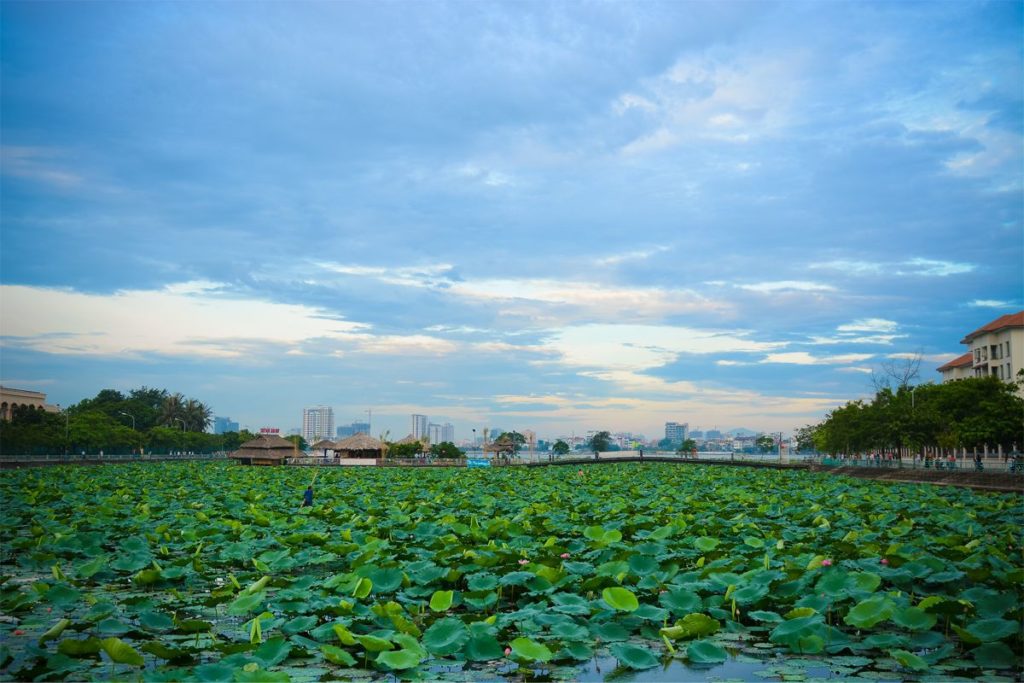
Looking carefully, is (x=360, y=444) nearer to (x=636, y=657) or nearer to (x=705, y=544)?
(x=705, y=544)

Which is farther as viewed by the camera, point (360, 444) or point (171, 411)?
point (171, 411)

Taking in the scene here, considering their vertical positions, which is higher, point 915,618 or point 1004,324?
point 1004,324

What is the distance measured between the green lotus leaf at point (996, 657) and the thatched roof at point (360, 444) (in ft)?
140

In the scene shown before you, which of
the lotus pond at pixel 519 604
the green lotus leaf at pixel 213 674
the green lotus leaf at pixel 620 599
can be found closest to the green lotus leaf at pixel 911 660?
the lotus pond at pixel 519 604

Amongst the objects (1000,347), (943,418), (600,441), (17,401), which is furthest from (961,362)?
(17,401)

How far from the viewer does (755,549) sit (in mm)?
8078

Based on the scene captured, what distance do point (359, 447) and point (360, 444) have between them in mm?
220

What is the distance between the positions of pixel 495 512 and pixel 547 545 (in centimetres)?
533

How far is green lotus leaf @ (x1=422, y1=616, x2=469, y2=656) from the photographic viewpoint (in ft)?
16.1

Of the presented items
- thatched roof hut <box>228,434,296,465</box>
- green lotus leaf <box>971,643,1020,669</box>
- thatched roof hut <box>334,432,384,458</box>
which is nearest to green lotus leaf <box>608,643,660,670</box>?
green lotus leaf <box>971,643,1020,669</box>

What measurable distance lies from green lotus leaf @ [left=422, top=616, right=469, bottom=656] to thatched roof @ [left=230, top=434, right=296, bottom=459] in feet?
121

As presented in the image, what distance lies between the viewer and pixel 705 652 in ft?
16.3

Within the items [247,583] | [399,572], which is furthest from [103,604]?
[399,572]

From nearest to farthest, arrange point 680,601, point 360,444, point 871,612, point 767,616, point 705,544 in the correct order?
point 871,612 → point 767,616 → point 680,601 → point 705,544 → point 360,444
